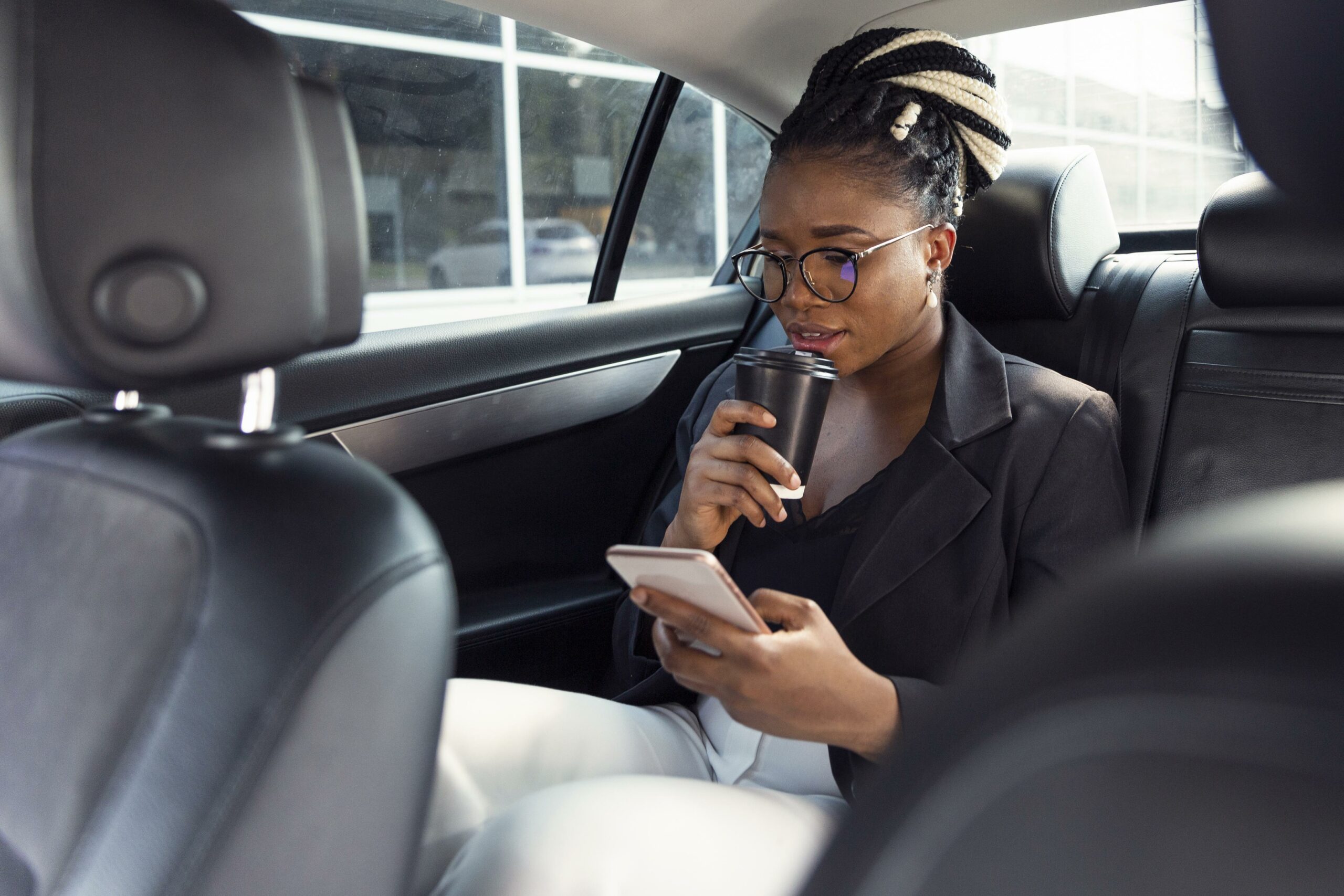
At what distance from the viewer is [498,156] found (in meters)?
2.15

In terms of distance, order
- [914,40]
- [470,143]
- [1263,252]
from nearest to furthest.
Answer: [1263,252] → [914,40] → [470,143]

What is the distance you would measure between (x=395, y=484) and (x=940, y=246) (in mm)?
959

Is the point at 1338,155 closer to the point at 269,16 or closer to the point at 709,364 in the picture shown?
the point at 269,16

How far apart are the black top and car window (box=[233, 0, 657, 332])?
81 cm

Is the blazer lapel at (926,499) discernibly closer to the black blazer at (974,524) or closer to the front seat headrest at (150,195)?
the black blazer at (974,524)

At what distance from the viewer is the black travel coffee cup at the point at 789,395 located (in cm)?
110

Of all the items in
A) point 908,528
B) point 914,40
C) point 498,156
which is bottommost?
point 908,528

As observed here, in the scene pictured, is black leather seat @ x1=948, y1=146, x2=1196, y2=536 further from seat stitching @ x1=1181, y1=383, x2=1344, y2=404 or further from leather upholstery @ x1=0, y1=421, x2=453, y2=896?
leather upholstery @ x1=0, y1=421, x2=453, y2=896

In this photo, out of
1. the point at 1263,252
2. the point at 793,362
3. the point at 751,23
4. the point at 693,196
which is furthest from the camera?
the point at 693,196

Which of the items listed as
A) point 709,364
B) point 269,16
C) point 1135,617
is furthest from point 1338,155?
point 709,364

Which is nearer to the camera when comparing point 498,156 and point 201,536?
point 201,536

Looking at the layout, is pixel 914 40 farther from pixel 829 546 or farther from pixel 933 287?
pixel 829 546

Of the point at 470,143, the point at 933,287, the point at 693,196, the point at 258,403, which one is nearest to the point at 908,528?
the point at 933,287

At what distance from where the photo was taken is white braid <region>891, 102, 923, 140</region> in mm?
1445
